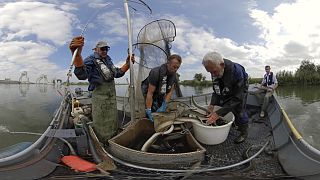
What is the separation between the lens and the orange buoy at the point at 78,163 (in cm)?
303

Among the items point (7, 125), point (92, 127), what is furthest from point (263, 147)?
point (7, 125)

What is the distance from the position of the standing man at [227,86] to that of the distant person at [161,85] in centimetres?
56

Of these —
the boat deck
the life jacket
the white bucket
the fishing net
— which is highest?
the fishing net

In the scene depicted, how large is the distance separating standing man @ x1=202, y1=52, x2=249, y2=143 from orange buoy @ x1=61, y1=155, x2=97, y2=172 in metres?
1.69

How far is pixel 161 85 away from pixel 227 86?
103 centimetres

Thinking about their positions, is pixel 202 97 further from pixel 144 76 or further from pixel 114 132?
pixel 114 132

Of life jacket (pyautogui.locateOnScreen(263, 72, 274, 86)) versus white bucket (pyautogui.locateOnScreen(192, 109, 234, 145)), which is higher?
life jacket (pyautogui.locateOnScreen(263, 72, 274, 86))

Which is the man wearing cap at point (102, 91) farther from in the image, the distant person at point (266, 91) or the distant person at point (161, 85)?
the distant person at point (266, 91)

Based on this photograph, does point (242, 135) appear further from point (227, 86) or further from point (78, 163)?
point (78, 163)

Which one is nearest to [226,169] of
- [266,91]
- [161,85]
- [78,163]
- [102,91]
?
[161,85]

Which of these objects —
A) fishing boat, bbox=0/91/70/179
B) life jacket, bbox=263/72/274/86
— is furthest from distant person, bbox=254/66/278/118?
fishing boat, bbox=0/91/70/179

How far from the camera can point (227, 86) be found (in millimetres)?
3805

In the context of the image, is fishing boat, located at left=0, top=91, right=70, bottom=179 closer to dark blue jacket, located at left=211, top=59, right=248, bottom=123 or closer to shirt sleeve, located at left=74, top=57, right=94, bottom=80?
shirt sleeve, located at left=74, top=57, right=94, bottom=80

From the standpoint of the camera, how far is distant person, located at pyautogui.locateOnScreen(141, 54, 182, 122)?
12.8 ft
